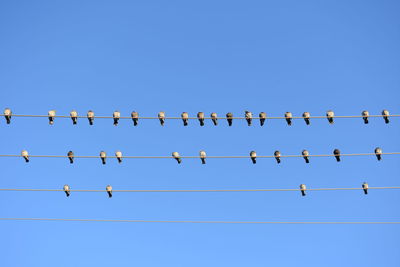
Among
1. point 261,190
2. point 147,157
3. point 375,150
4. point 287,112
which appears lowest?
point 261,190

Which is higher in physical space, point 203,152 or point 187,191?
point 203,152

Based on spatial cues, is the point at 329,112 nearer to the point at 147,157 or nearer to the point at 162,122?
the point at 162,122

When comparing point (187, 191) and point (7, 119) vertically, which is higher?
point (7, 119)

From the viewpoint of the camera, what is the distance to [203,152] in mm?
23656

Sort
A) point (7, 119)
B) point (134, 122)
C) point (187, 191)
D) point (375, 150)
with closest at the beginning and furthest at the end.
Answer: point (187, 191)
point (7, 119)
point (134, 122)
point (375, 150)

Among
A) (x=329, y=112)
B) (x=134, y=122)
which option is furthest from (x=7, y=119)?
(x=329, y=112)

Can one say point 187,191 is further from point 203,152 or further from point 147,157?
point 203,152

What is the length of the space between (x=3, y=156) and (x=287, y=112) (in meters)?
12.0

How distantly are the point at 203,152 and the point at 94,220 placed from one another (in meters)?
6.93

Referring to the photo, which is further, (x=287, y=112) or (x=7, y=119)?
(x=287, y=112)

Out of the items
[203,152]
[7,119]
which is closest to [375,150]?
[203,152]

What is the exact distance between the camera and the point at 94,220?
17.9 metres

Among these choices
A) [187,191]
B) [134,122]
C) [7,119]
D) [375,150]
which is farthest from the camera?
[375,150]

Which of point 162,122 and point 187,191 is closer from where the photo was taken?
point 187,191
